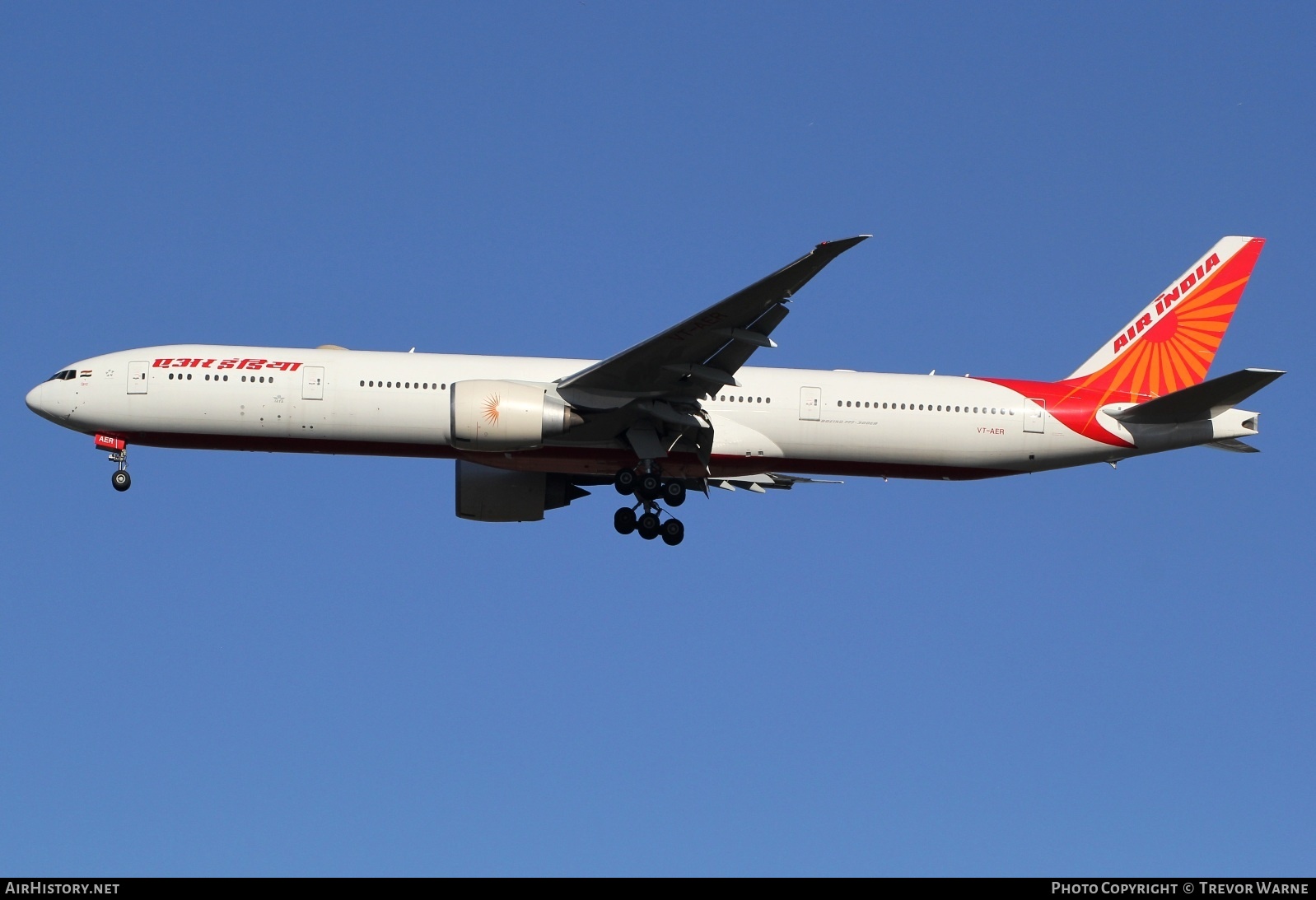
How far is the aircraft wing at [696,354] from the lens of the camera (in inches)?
1208

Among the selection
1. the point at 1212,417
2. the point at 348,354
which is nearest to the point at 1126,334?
the point at 1212,417

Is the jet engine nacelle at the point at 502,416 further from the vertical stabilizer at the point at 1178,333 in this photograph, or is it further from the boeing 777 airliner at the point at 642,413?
the vertical stabilizer at the point at 1178,333

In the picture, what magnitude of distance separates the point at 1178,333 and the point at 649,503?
1310cm

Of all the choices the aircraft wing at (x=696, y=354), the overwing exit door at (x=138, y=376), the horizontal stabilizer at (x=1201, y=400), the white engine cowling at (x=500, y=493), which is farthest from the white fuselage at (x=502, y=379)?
the white engine cowling at (x=500, y=493)

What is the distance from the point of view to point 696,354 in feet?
107

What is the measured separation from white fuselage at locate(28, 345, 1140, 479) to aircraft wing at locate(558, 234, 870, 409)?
4.34 ft

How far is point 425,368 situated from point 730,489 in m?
7.97

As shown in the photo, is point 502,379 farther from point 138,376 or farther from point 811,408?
point 138,376

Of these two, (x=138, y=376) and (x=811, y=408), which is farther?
(x=811, y=408)

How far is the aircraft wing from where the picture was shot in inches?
1208

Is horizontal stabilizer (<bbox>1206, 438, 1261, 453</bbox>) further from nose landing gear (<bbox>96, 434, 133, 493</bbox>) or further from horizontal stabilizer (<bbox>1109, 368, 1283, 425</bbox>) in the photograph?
nose landing gear (<bbox>96, 434, 133, 493</bbox>)

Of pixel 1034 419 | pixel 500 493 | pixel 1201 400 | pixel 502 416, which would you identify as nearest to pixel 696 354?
pixel 502 416

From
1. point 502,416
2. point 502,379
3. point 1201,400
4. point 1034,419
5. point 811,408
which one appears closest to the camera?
point 502,416

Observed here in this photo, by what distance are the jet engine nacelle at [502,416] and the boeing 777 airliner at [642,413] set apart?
0.12 feet
